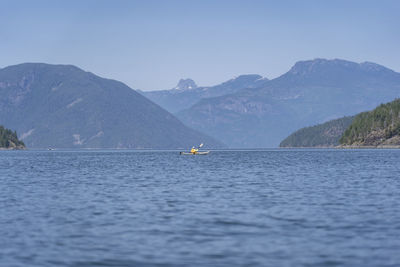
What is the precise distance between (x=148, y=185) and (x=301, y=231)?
4123 cm

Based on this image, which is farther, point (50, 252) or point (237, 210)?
point (237, 210)

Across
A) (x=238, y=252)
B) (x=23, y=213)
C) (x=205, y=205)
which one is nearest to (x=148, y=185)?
(x=205, y=205)

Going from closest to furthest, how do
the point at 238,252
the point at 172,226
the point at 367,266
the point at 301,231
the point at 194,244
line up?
the point at 367,266
the point at 238,252
the point at 194,244
the point at 301,231
the point at 172,226

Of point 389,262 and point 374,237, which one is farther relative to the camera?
point 374,237

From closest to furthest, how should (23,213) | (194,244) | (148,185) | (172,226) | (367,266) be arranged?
1. (367,266)
2. (194,244)
3. (172,226)
4. (23,213)
5. (148,185)

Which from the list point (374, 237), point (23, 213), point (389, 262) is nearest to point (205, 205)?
point (23, 213)

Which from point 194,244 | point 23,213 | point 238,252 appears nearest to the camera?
point 238,252

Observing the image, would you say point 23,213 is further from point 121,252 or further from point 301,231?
point 301,231

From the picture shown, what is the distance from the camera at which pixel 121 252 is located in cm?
3262

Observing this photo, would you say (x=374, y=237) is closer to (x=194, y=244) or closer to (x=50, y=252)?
(x=194, y=244)

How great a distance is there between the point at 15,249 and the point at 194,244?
10287 millimetres

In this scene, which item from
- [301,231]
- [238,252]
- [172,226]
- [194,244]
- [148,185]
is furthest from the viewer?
[148,185]

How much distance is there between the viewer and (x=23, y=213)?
48.6 meters

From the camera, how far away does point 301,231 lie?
127 feet
